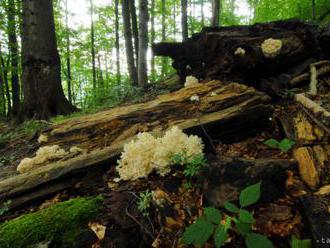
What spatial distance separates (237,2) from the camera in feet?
122

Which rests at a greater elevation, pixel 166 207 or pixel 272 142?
pixel 272 142

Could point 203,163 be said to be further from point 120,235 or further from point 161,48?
point 161,48

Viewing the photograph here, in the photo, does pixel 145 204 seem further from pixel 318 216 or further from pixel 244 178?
pixel 318 216

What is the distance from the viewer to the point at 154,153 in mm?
3807

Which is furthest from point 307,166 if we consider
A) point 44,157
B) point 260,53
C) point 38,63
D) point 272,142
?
point 38,63

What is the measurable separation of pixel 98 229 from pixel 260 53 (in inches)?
193

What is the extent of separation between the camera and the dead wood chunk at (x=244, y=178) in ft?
9.50

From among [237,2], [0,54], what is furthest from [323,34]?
[237,2]

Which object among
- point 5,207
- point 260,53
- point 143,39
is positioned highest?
point 143,39

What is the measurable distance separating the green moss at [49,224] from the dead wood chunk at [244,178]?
1.31 m

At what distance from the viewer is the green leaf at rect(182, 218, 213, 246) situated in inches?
86.5

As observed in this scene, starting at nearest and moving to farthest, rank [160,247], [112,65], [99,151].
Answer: [160,247] < [99,151] < [112,65]

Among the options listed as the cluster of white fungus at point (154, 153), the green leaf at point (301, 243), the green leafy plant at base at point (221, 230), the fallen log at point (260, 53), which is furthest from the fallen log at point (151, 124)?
the green leaf at point (301, 243)

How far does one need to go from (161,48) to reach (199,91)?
3.05m
